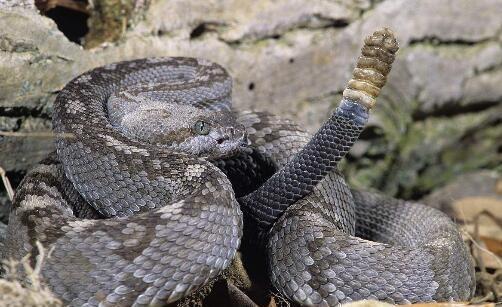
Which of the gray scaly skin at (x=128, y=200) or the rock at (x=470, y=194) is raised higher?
the gray scaly skin at (x=128, y=200)

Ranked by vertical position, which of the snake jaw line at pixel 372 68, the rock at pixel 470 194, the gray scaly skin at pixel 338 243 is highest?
the snake jaw line at pixel 372 68

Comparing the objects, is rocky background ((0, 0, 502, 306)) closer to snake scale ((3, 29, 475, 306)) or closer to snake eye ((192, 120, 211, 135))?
snake scale ((3, 29, 475, 306))

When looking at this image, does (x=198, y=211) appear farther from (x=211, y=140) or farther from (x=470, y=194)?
(x=470, y=194)

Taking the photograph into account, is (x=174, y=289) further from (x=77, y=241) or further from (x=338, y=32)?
(x=338, y=32)

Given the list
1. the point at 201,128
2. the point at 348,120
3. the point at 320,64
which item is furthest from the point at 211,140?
the point at 320,64

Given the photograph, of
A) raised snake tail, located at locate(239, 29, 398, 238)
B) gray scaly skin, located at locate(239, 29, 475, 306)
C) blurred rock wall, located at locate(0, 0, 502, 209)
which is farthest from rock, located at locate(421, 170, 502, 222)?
raised snake tail, located at locate(239, 29, 398, 238)

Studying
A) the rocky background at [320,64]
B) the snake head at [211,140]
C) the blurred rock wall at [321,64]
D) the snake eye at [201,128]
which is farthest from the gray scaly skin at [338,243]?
the blurred rock wall at [321,64]

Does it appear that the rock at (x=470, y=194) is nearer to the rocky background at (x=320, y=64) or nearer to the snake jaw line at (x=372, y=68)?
the rocky background at (x=320, y=64)
